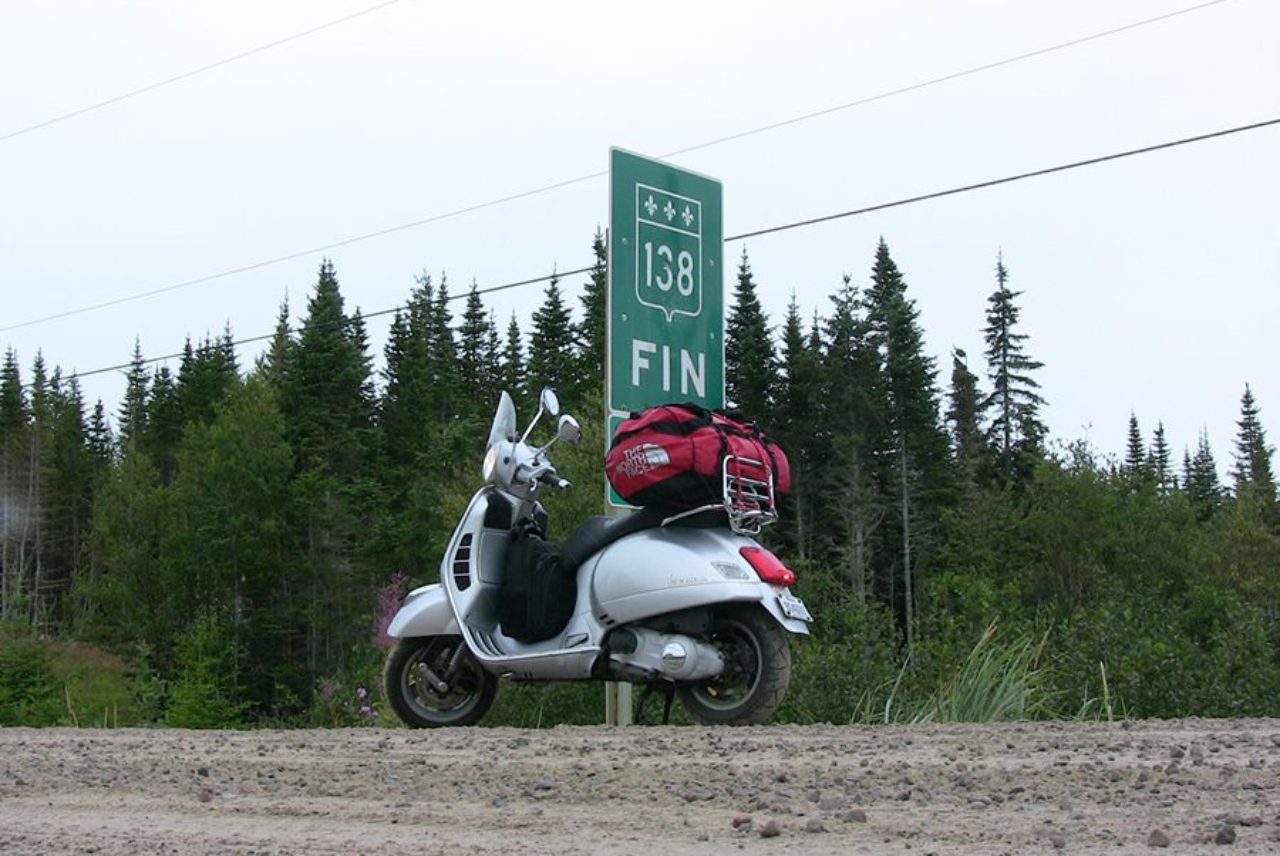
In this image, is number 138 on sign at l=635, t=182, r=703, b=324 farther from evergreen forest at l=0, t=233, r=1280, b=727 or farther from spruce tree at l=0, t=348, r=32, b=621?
spruce tree at l=0, t=348, r=32, b=621

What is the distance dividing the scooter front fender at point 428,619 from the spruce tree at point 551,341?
192ft

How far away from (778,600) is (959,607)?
488 centimetres

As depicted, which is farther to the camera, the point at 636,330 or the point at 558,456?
the point at 558,456

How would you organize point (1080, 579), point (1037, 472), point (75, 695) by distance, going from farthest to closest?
point (1037, 472) → point (1080, 579) → point (75, 695)

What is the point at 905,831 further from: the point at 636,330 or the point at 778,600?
the point at 636,330

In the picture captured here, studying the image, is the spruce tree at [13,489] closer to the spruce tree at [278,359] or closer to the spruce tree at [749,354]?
the spruce tree at [278,359]

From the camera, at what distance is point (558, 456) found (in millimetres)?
28406

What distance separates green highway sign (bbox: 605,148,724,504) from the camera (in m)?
9.31

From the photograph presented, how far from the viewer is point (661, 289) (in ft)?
31.7

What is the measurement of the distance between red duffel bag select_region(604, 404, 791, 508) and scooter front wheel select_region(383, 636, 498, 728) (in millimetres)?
1341

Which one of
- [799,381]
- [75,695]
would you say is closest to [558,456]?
[75,695]

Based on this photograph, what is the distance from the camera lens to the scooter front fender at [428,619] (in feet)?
24.7

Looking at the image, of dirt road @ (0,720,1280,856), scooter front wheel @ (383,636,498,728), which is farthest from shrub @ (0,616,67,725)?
dirt road @ (0,720,1280,856)

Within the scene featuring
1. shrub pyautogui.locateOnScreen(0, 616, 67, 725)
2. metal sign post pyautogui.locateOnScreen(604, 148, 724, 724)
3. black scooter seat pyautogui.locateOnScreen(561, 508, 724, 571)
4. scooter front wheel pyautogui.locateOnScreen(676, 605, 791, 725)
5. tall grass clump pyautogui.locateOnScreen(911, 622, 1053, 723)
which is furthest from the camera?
shrub pyautogui.locateOnScreen(0, 616, 67, 725)
